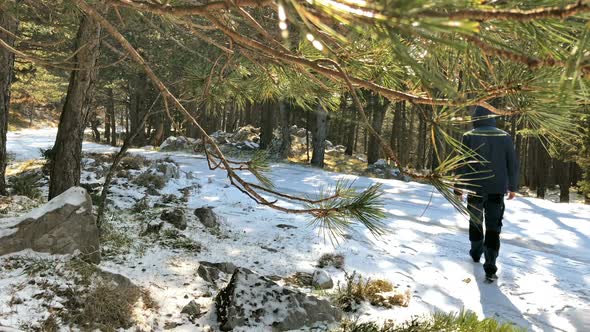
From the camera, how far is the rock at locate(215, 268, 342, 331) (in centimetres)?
321

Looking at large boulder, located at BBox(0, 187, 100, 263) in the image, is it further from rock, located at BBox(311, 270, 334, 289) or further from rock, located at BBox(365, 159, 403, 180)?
rock, located at BBox(365, 159, 403, 180)

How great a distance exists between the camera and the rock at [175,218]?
17.8ft

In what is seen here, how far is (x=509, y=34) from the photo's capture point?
1579mm

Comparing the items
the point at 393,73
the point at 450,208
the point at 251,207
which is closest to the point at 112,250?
the point at 251,207

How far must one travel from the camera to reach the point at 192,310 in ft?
11.0

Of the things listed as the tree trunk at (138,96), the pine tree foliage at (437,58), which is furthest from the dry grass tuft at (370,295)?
the tree trunk at (138,96)

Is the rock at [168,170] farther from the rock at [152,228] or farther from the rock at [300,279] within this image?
the rock at [300,279]

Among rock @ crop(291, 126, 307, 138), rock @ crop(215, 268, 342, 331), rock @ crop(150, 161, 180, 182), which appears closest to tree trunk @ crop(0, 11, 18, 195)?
rock @ crop(150, 161, 180, 182)

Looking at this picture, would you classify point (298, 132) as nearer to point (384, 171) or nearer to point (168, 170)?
point (384, 171)

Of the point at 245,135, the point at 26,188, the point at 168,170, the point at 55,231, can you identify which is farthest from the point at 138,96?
the point at 55,231

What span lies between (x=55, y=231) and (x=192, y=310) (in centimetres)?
151

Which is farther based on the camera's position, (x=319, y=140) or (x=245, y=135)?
(x=245, y=135)

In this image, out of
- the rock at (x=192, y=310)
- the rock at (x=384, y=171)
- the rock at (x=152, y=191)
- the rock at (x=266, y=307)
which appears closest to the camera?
the rock at (x=266, y=307)

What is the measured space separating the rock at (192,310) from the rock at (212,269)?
0.58 metres
